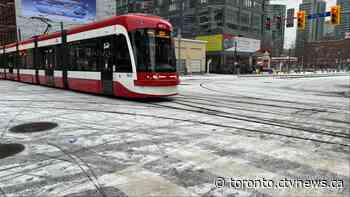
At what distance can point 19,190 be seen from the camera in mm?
3498

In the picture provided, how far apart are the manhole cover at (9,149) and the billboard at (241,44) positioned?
5652 cm

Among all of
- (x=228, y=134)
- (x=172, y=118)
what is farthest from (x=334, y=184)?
(x=172, y=118)

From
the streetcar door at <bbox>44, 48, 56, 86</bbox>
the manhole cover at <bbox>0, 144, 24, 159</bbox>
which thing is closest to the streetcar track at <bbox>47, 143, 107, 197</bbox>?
the manhole cover at <bbox>0, 144, 24, 159</bbox>

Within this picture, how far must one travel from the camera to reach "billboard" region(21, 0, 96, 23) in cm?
4356

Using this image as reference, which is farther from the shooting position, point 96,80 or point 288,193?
point 96,80

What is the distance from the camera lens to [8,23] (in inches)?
2018

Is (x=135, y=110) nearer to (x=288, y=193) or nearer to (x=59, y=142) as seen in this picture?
(x=59, y=142)

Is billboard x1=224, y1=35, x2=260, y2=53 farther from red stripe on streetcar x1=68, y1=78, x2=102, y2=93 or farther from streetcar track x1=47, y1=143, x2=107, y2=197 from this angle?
streetcar track x1=47, y1=143, x2=107, y2=197

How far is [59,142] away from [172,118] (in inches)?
136

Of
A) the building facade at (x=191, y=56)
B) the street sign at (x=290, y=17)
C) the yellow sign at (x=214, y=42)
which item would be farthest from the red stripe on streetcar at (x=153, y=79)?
the yellow sign at (x=214, y=42)

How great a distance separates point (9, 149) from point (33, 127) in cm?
182

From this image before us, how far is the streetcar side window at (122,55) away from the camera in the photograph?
1092 cm

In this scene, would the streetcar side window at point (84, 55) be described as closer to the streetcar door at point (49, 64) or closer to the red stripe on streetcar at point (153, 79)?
the streetcar door at point (49, 64)

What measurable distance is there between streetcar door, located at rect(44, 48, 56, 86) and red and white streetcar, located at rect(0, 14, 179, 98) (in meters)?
0.55
